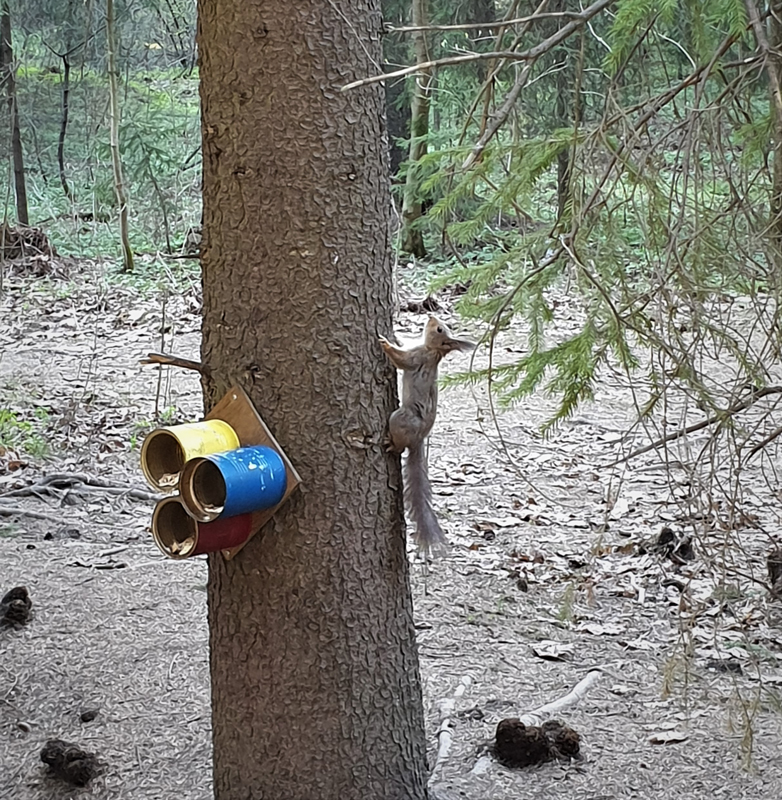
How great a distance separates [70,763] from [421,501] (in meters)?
1.44

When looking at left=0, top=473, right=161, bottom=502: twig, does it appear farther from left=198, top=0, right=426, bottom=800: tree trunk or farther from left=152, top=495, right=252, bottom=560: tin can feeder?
left=152, top=495, right=252, bottom=560: tin can feeder

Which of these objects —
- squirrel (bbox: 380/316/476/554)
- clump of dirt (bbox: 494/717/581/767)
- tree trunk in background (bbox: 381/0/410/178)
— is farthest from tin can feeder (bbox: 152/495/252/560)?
tree trunk in background (bbox: 381/0/410/178)

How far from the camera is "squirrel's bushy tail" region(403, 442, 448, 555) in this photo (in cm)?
244

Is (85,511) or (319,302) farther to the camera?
(85,511)

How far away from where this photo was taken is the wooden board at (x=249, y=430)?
7.37 feet

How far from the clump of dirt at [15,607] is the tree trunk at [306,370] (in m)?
1.83

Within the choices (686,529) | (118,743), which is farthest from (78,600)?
(686,529)

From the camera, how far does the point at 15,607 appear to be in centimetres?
390

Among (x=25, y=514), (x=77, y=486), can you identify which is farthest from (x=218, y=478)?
(x=77, y=486)

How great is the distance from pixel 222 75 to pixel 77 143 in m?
11.4

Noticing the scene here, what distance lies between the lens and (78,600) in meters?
4.15

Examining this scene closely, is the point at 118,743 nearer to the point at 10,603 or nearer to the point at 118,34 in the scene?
the point at 10,603

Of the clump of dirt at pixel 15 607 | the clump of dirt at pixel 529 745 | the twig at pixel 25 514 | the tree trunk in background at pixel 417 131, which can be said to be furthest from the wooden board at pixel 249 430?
the tree trunk in background at pixel 417 131

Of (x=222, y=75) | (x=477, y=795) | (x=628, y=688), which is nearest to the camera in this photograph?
(x=222, y=75)
